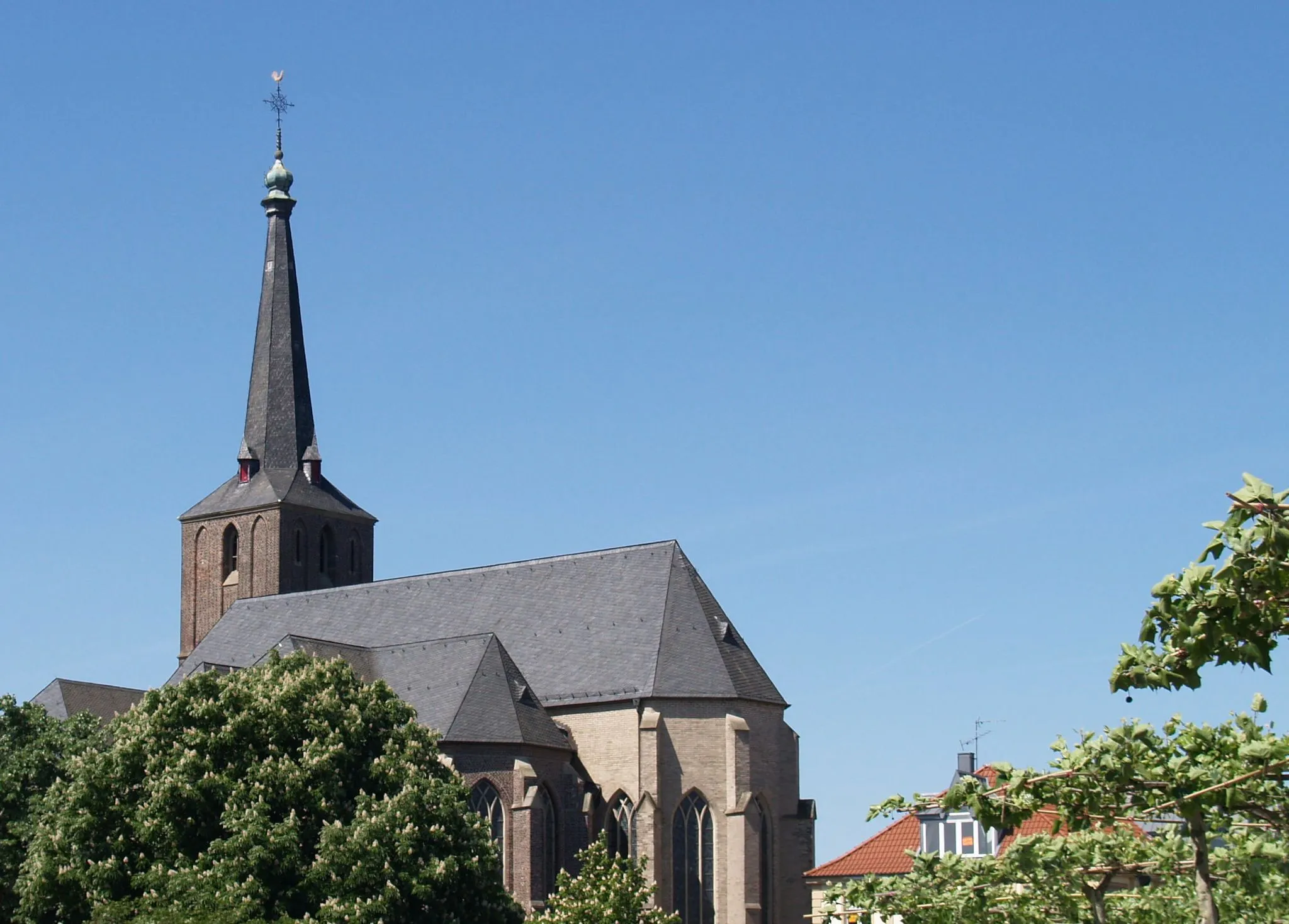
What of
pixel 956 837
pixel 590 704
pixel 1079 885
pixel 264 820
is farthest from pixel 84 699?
pixel 1079 885

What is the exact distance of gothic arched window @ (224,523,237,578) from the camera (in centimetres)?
6366

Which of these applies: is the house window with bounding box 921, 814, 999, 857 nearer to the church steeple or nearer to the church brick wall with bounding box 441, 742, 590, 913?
the church brick wall with bounding box 441, 742, 590, 913

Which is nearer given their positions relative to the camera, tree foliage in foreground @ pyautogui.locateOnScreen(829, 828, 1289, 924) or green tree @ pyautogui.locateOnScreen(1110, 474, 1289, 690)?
green tree @ pyautogui.locateOnScreen(1110, 474, 1289, 690)

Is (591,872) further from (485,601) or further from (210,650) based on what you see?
(210,650)

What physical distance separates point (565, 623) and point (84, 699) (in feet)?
48.4

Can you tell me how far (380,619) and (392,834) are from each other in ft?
73.1

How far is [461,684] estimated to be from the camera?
48.2m

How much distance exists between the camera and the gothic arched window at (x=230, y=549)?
63.7 metres

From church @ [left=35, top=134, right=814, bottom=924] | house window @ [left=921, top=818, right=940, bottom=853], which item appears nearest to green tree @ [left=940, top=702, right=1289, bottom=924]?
house window @ [left=921, top=818, right=940, bottom=853]

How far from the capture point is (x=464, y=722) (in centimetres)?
4681

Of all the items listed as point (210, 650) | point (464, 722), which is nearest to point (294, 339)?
point (210, 650)

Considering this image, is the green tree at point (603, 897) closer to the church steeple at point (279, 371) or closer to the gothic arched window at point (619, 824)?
the gothic arched window at point (619, 824)

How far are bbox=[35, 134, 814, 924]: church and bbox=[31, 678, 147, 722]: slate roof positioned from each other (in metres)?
0.07

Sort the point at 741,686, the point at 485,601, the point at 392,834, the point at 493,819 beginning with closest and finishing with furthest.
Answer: the point at 392,834 → the point at 493,819 → the point at 741,686 → the point at 485,601
